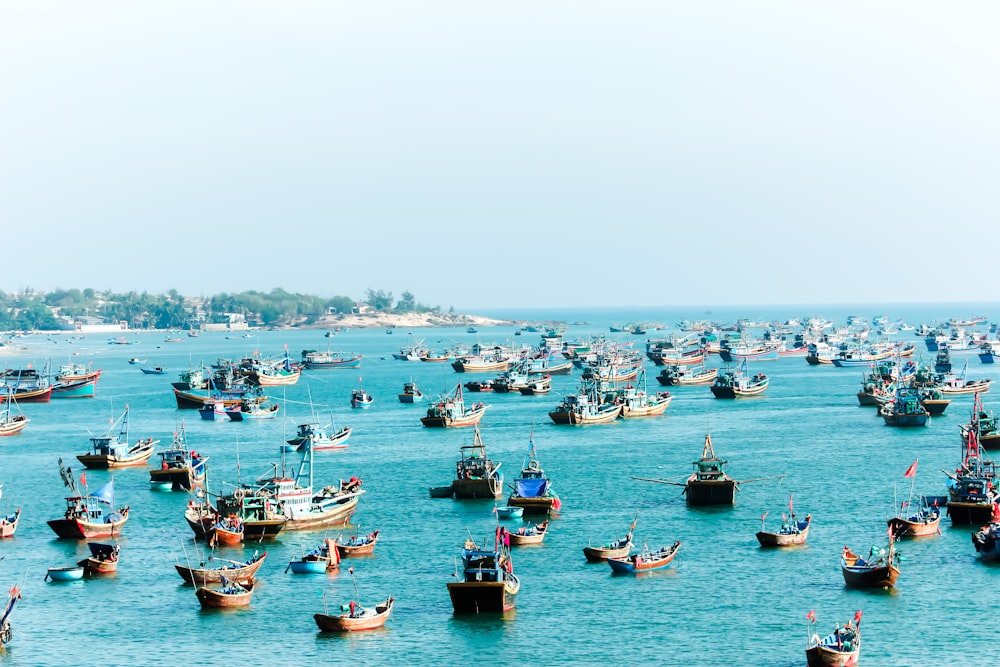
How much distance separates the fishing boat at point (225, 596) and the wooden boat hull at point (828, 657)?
84.8ft

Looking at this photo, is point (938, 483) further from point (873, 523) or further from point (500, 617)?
point (500, 617)

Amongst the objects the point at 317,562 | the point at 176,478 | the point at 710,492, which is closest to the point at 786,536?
the point at 710,492

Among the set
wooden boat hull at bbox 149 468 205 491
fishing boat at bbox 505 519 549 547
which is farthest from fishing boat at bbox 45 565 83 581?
wooden boat hull at bbox 149 468 205 491

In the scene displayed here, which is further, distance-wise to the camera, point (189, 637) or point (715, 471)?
point (715, 471)

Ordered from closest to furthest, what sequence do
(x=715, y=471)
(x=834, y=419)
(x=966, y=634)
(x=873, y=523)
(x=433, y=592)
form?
(x=966, y=634) < (x=433, y=592) < (x=873, y=523) < (x=715, y=471) < (x=834, y=419)

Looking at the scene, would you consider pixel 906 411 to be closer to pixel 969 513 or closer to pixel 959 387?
pixel 959 387

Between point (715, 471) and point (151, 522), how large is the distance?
119 feet

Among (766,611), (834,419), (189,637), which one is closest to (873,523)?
(766,611)

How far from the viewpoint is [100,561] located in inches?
2692

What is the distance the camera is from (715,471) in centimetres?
8775

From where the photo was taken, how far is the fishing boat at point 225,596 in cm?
6144

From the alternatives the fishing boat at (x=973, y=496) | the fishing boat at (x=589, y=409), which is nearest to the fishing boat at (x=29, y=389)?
the fishing boat at (x=589, y=409)

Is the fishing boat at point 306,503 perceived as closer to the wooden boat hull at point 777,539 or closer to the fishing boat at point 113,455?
the wooden boat hull at point 777,539

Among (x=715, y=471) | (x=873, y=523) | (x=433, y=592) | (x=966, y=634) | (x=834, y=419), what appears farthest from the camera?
(x=834, y=419)
